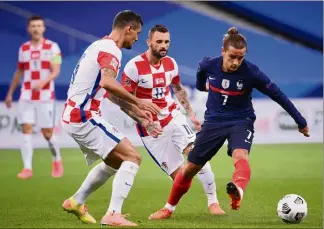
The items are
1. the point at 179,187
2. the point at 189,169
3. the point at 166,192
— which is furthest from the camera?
the point at 166,192

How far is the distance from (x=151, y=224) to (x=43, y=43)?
216 inches

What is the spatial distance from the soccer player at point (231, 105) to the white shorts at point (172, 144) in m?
0.57

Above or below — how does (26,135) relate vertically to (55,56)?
below

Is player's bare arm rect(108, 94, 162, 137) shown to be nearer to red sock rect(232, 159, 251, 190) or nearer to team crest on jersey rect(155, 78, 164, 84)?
red sock rect(232, 159, 251, 190)

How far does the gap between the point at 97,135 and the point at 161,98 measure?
1.44 meters

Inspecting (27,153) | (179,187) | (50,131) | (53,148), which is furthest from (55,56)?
(179,187)

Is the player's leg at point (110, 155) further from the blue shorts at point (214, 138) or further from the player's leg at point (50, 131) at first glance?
the player's leg at point (50, 131)

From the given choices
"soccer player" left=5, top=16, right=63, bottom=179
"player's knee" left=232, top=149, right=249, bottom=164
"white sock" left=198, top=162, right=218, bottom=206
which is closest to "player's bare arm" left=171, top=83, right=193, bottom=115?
"white sock" left=198, top=162, right=218, bottom=206

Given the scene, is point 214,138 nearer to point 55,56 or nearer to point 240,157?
point 240,157

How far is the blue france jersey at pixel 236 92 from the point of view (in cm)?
698

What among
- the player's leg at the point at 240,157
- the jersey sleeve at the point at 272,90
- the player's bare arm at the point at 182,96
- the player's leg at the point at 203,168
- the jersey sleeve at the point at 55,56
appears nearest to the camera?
the player's leg at the point at 240,157

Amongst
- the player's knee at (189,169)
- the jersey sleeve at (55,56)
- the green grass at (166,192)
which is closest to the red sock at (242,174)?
the green grass at (166,192)

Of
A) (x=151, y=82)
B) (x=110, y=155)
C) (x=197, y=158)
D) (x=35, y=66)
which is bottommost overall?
(x=110, y=155)

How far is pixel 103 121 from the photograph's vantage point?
22.5 ft
